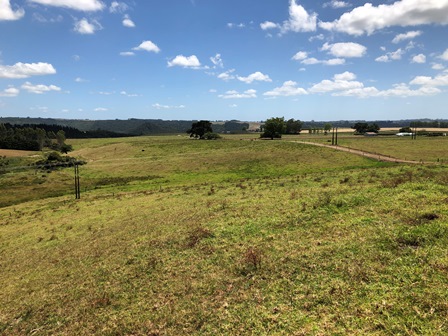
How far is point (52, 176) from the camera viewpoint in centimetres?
7794

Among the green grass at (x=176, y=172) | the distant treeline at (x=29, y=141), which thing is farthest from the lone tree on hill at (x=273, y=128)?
the distant treeline at (x=29, y=141)

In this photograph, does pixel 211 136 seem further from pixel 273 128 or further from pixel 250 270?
pixel 250 270

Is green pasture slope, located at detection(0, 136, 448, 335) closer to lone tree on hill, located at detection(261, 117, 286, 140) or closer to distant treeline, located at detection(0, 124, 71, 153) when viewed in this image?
lone tree on hill, located at detection(261, 117, 286, 140)

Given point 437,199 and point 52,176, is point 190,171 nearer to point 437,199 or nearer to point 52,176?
point 52,176

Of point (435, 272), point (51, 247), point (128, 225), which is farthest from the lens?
point (128, 225)

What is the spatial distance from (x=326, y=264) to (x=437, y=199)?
10.00 m

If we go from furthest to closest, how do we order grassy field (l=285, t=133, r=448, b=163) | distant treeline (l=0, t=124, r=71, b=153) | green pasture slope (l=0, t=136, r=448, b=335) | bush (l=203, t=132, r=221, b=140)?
1. bush (l=203, t=132, r=221, b=140)
2. distant treeline (l=0, t=124, r=71, b=153)
3. grassy field (l=285, t=133, r=448, b=163)
4. green pasture slope (l=0, t=136, r=448, b=335)

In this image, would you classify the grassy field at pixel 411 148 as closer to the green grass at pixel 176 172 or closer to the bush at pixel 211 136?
the green grass at pixel 176 172

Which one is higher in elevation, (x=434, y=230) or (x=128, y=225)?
(x=434, y=230)

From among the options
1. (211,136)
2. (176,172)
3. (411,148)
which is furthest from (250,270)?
(211,136)

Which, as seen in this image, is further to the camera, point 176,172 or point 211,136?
→ point 211,136

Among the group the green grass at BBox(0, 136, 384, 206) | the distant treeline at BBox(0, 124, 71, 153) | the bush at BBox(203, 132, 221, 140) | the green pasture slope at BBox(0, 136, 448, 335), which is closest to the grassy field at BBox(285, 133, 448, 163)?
the green grass at BBox(0, 136, 384, 206)

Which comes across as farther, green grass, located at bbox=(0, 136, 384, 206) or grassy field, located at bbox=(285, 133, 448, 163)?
grassy field, located at bbox=(285, 133, 448, 163)

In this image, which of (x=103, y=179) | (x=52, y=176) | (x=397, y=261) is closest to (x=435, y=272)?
(x=397, y=261)
